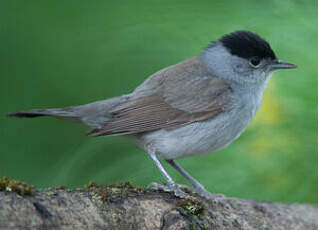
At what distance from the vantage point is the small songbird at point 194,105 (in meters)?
Result: 3.53

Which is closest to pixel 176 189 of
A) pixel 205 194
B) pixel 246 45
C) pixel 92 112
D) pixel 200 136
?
pixel 205 194

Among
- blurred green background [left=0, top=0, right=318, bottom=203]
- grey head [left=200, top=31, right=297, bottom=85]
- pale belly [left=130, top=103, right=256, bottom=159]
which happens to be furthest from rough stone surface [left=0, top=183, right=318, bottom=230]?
grey head [left=200, top=31, right=297, bottom=85]

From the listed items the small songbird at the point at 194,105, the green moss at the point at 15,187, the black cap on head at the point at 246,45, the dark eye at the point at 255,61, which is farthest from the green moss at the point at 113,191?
the dark eye at the point at 255,61

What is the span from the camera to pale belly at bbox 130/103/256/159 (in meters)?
3.47

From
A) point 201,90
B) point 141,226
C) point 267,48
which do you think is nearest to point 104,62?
Result: point 201,90

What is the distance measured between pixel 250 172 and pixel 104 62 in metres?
1.46

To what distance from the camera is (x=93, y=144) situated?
372cm

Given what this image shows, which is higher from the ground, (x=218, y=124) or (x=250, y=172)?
(x=218, y=124)

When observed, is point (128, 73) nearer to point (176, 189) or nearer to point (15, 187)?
point (176, 189)

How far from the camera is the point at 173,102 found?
3752 millimetres

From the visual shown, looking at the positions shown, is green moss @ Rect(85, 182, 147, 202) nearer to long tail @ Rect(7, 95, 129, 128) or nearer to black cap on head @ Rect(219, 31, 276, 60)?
long tail @ Rect(7, 95, 129, 128)

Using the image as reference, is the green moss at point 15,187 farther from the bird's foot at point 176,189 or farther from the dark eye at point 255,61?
the dark eye at point 255,61

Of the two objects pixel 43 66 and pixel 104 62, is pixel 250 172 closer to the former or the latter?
pixel 104 62

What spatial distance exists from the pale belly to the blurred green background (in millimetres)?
83
